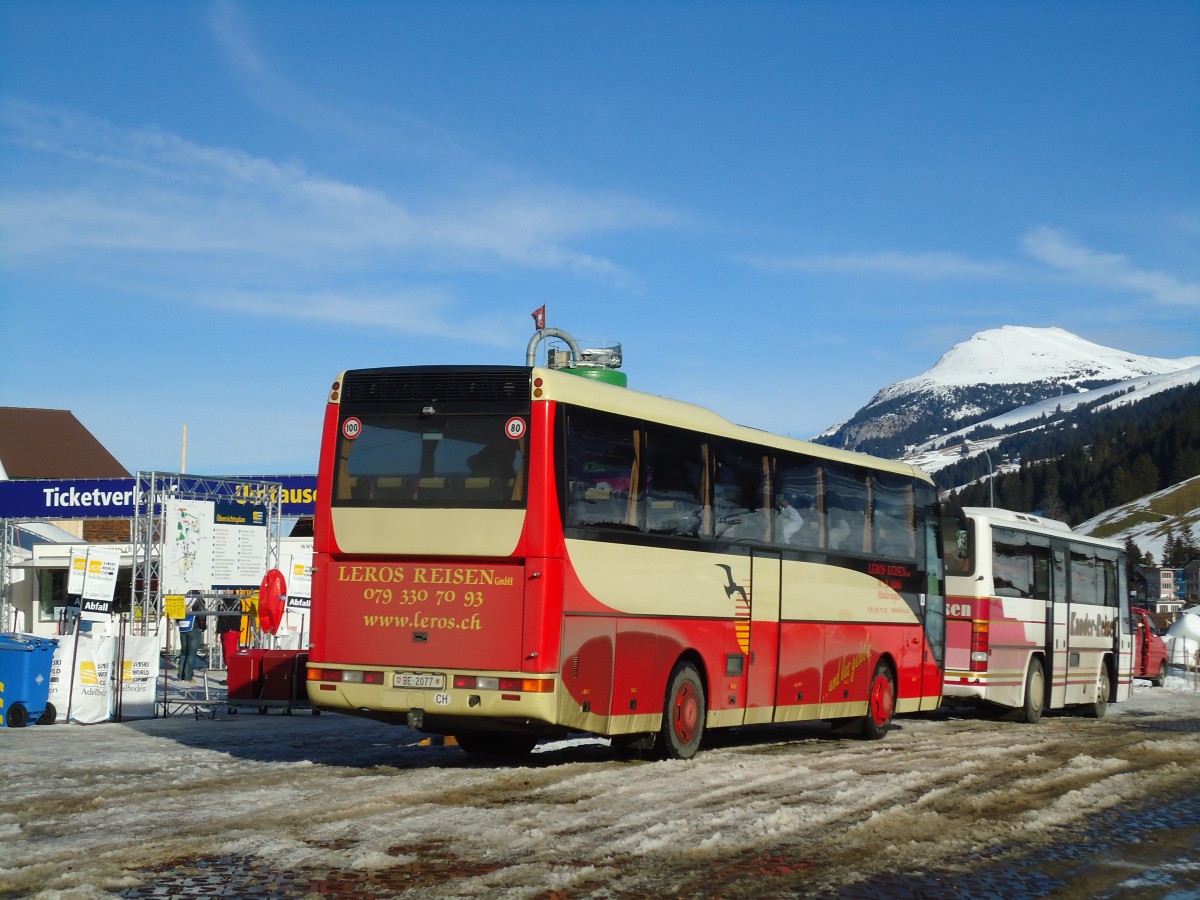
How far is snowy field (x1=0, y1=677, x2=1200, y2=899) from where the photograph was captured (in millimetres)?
7430

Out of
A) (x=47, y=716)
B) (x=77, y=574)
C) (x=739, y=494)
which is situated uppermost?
(x=739, y=494)

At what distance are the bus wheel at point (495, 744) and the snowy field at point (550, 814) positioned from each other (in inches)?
9.7

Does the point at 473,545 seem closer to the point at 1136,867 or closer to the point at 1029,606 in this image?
the point at 1136,867

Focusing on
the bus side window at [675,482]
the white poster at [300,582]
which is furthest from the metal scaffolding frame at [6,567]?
the bus side window at [675,482]

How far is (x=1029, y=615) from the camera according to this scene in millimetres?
21797

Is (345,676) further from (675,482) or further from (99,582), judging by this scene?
(99,582)

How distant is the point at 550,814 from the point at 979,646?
12.2m

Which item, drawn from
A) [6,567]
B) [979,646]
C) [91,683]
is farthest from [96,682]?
[6,567]

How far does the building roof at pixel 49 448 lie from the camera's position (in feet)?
259

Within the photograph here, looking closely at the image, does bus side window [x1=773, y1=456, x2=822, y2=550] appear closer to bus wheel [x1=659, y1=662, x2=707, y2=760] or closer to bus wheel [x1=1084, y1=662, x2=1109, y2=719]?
bus wheel [x1=659, y1=662, x2=707, y2=760]

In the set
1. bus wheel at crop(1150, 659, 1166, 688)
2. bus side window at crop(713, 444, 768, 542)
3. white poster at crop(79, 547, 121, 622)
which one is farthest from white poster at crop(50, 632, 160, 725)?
bus wheel at crop(1150, 659, 1166, 688)

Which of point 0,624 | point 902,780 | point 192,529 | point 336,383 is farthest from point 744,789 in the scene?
point 0,624

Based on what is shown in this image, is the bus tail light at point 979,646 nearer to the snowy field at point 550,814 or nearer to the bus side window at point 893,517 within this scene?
the bus side window at point 893,517

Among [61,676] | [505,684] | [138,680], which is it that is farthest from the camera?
[138,680]
